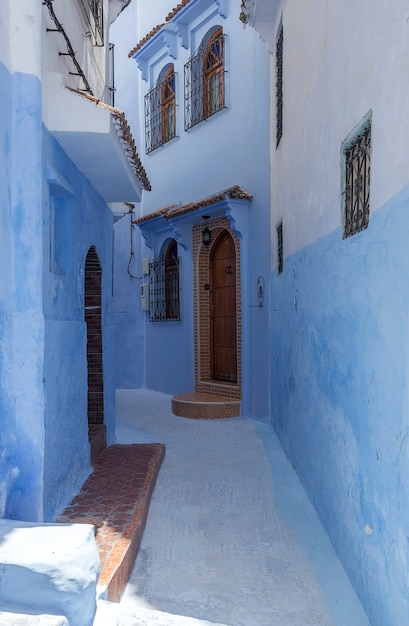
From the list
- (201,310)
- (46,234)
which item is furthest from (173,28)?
(46,234)

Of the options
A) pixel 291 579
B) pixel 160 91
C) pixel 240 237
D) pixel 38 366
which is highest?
pixel 160 91

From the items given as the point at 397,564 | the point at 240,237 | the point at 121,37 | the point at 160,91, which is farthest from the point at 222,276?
the point at 397,564

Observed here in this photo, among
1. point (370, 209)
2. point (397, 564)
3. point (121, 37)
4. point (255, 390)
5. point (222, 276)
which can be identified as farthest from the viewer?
point (121, 37)

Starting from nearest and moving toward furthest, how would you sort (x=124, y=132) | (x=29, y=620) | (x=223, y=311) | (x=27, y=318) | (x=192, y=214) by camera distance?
(x=29, y=620), (x=27, y=318), (x=124, y=132), (x=192, y=214), (x=223, y=311)

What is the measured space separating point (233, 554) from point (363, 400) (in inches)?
70.5

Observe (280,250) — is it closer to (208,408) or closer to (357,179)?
(208,408)

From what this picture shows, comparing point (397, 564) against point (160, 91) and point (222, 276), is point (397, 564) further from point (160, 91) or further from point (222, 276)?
point (160, 91)

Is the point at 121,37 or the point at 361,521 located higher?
the point at 121,37

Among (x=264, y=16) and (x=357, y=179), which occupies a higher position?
(x=264, y=16)

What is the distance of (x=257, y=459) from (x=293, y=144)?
152 inches

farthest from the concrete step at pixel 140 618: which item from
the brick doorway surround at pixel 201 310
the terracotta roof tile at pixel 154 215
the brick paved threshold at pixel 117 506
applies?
the terracotta roof tile at pixel 154 215

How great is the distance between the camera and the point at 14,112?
4.11m

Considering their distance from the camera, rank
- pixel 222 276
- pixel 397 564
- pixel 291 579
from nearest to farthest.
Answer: pixel 397 564 < pixel 291 579 < pixel 222 276

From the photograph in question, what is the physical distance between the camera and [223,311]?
440 inches
